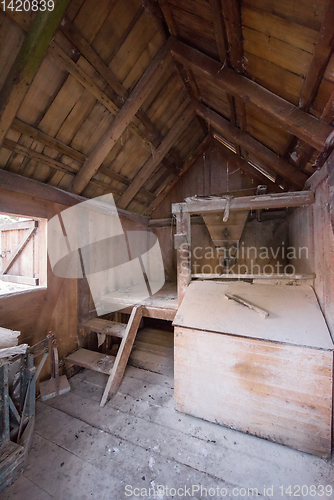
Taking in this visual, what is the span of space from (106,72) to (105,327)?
3.26 metres

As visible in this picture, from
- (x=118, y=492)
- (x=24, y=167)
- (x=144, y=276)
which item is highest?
(x=24, y=167)

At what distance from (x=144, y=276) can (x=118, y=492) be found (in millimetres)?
3891

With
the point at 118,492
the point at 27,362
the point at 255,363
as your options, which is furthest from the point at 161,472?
the point at 27,362

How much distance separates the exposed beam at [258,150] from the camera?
2.71 metres

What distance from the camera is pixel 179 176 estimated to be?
4980 mm

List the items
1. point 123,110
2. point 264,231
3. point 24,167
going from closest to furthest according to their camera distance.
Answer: point 24,167
point 123,110
point 264,231

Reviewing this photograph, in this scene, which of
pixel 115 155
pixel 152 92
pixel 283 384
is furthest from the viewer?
pixel 115 155

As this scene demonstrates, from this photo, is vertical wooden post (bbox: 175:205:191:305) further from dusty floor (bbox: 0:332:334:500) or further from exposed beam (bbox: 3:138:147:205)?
exposed beam (bbox: 3:138:147:205)

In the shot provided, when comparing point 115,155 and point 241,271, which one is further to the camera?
point 241,271

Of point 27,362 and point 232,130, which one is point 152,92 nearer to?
point 232,130

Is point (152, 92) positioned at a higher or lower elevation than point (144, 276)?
higher

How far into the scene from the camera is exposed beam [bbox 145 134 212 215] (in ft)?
15.3

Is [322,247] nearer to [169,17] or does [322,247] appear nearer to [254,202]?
[254,202]

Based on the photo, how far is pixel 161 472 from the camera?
1649mm
